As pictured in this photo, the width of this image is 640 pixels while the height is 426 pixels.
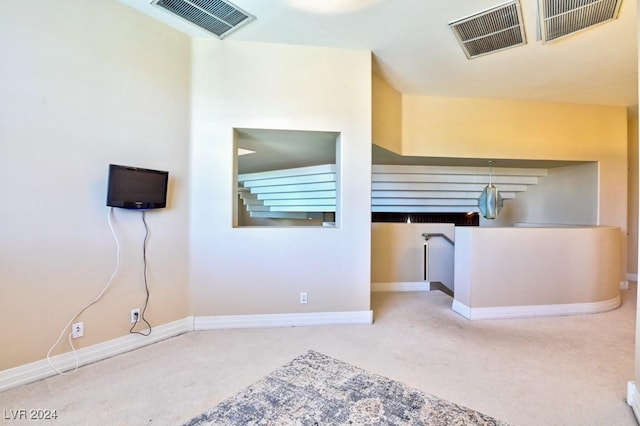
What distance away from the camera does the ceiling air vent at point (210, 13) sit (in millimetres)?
2361

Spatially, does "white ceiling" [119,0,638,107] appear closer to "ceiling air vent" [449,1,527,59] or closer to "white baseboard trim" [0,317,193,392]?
"ceiling air vent" [449,1,527,59]

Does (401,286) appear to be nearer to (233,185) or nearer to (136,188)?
(233,185)

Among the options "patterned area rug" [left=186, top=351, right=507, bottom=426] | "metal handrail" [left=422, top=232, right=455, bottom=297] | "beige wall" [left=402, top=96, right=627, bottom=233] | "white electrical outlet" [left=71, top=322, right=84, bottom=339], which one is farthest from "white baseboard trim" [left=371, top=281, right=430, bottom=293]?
"white electrical outlet" [left=71, top=322, right=84, bottom=339]

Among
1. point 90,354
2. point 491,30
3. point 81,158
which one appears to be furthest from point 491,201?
point 90,354

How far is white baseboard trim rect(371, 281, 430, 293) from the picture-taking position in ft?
14.4

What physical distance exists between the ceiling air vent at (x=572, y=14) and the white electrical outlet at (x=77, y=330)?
4.10 metres

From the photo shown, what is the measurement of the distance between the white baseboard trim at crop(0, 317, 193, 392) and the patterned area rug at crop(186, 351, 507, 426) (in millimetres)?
1178

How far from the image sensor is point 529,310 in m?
3.29

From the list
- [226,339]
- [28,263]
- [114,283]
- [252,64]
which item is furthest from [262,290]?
[252,64]

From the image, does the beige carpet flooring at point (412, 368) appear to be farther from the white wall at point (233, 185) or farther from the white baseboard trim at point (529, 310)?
the white wall at point (233, 185)

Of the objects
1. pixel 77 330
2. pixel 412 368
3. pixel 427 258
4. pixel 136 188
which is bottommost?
pixel 412 368

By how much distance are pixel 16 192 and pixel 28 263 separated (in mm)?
465

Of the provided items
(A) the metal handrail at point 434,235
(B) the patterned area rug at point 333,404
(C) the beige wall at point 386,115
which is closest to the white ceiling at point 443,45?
(C) the beige wall at point 386,115

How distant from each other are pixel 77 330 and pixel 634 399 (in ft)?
11.7
